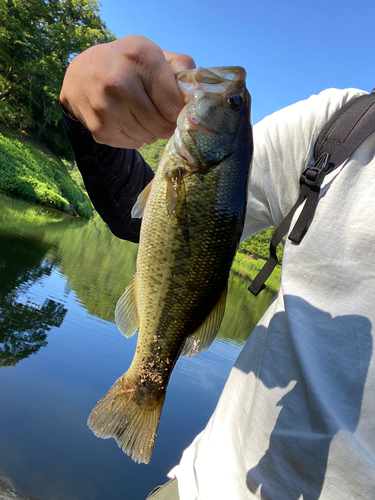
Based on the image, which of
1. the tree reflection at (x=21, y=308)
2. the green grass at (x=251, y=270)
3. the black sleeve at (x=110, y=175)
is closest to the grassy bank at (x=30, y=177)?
the tree reflection at (x=21, y=308)

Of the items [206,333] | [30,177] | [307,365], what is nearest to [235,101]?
[206,333]

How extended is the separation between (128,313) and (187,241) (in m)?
0.45

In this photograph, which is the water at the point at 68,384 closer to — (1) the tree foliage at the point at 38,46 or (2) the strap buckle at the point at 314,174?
(2) the strap buckle at the point at 314,174

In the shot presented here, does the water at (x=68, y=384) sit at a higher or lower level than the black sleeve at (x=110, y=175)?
lower

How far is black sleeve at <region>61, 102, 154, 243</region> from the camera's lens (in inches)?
70.9

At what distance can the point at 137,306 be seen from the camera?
1.73m

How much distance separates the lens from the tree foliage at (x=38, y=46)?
2770 centimetres

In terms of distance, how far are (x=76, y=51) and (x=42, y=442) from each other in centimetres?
3479

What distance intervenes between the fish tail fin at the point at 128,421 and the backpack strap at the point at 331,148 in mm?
1090

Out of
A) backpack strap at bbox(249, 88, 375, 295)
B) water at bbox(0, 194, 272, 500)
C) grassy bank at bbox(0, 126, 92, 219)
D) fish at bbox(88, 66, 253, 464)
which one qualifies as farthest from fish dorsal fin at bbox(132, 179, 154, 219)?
grassy bank at bbox(0, 126, 92, 219)

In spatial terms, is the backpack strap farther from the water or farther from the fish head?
the water

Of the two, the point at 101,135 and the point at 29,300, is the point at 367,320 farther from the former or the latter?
the point at 29,300

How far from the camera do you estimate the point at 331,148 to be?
1.99 meters

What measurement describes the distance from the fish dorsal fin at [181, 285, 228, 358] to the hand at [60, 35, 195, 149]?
779mm
